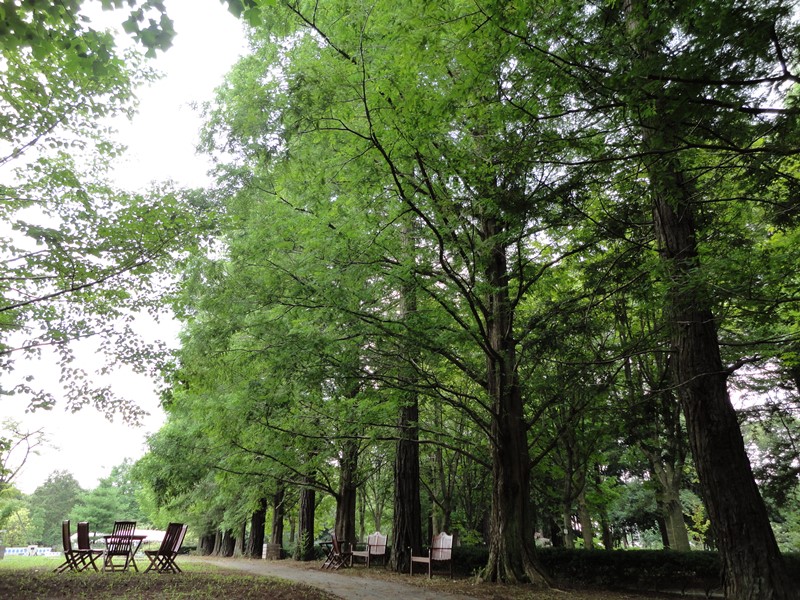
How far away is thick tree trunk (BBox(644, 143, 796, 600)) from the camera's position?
4.93 m

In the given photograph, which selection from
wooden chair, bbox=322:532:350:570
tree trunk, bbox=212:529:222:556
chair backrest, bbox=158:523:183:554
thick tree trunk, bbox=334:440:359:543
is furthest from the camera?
tree trunk, bbox=212:529:222:556

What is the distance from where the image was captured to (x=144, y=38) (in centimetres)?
381

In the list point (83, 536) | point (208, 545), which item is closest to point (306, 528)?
point (83, 536)

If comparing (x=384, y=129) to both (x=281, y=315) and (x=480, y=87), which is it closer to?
(x=480, y=87)

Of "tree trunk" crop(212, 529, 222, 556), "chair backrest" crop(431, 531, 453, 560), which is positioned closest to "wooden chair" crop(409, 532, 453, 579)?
"chair backrest" crop(431, 531, 453, 560)

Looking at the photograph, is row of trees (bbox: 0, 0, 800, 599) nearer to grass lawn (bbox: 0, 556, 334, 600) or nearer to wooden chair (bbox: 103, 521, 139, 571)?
wooden chair (bbox: 103, 521, 139, 571)

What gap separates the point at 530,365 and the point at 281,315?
4.30m

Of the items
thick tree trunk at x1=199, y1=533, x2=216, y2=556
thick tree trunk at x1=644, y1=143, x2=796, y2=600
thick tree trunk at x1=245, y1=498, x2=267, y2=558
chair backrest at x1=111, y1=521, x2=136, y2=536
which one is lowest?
thick tree trunk at x1=199, y1=533, x2=216, y2=556

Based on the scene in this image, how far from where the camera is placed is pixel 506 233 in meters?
6.41

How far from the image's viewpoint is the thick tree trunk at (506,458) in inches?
308

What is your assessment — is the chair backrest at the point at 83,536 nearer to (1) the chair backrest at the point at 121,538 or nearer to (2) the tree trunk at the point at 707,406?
(1) the chair backrest at the point at 121,538

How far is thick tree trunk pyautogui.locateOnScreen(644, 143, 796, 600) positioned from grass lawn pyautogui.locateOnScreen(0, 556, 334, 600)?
15.6 feet

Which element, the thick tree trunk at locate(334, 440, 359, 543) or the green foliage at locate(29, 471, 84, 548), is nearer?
the thick tree trunk at locate(334, 440, 359, 543)

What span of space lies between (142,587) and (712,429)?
774 centimetres
